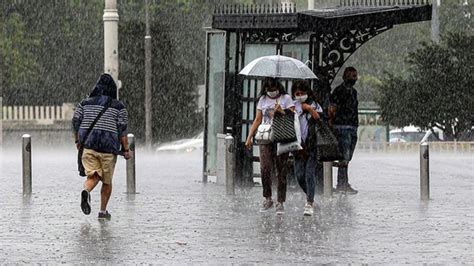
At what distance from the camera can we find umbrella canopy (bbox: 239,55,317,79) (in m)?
18.1

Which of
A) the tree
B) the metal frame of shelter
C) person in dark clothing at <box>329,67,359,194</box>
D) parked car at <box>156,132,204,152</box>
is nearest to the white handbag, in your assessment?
the metal frame of shelter

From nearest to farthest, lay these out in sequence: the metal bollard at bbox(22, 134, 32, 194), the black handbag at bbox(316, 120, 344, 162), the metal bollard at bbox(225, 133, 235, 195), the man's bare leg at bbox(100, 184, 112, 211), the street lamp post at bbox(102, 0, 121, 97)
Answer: the man's bare leg at bbox(100, 184, 112, 211) < the black handbag at bbox(316, 120, 344, 162) < the metal bollard at bbox(225, 133, 235, 195) < the metal bollard at bbox(22, 134, 32, 194) < the street lamp post at bbox(102, 0, 121, 97)

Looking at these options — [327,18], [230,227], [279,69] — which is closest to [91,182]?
[230,227]

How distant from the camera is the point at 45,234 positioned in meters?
15.1

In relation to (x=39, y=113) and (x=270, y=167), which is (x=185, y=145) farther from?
(x=270, y=167)

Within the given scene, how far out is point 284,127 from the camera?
17422 mm

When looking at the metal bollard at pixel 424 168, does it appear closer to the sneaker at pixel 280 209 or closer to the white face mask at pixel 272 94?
the white face mask at pixel 272 94

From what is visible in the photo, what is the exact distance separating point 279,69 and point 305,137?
98 cm

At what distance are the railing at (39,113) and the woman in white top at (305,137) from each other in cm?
3921

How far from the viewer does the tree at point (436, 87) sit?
139ft

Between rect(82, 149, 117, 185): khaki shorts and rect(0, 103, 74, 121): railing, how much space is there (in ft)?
131

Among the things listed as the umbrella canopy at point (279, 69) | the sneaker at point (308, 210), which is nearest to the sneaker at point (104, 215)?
the sneaker at point (308, 210)

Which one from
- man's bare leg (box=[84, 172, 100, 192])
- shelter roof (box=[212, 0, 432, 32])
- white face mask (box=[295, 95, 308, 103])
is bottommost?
man's bare leg (box=[84, 172, 100, 192])

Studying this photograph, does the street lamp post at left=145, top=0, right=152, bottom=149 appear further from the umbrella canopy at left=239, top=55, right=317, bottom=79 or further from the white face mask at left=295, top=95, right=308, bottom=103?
the white face mask at left=295, top=95, right=308, bottom=103
